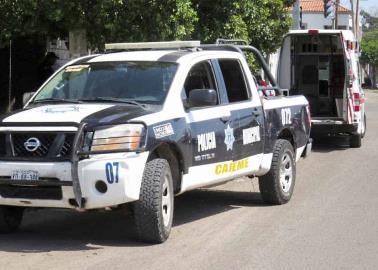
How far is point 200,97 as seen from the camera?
283 inches

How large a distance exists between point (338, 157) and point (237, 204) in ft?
19.2

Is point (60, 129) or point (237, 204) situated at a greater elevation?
point (60, 129)

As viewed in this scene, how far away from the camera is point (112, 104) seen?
7055 mm

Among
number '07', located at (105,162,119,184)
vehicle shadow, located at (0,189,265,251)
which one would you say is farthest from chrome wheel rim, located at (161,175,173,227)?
number '07', located at (105,162,119,184)

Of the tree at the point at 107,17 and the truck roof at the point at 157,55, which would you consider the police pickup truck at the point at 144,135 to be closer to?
the truck roof at the point at 157,55

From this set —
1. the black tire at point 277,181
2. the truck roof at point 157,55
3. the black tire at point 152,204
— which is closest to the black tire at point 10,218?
the black tire at point 152,204

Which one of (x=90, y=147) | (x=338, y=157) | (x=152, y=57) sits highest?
(x=152, y=57)

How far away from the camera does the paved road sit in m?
6.32

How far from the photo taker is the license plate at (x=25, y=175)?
6336 millimetres

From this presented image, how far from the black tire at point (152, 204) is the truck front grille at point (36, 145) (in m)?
0.80

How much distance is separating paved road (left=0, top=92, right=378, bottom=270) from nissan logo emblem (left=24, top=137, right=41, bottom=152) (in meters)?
1.02

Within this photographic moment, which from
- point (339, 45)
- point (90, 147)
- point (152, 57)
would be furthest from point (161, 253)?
point (339, 45)

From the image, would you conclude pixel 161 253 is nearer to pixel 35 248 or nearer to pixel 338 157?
pixel 35 248

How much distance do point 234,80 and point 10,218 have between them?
10.3 ft
